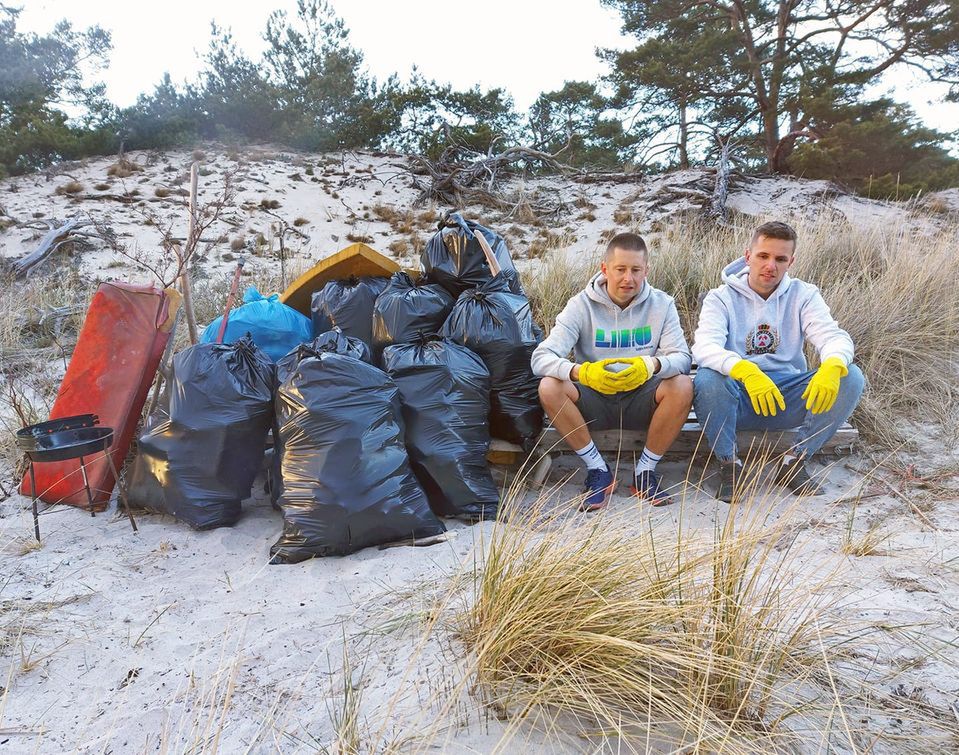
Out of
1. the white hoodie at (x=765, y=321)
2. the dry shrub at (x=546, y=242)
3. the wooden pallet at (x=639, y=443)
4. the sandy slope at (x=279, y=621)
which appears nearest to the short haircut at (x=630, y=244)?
the white hoodie at (x=765, y=321)

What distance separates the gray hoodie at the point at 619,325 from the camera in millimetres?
2889

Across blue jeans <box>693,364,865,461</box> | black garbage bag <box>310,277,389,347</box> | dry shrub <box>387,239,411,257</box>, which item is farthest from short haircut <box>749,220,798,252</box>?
dry shrub <box>387,239,411,257</box>

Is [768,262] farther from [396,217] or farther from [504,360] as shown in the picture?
[396,217]

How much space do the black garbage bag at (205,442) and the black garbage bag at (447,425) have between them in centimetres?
61

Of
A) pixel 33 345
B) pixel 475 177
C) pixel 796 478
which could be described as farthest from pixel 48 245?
pixel 796 478

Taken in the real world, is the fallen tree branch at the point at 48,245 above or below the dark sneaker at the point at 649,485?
above

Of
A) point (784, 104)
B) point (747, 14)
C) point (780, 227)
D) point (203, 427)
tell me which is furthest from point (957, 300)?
point (747, 14)

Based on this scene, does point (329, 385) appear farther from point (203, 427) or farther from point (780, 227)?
point (780, 227)

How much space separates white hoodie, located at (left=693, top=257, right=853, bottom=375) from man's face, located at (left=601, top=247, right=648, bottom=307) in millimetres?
367

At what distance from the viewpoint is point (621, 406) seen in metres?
2.84

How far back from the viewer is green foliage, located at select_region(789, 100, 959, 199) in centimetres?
1023

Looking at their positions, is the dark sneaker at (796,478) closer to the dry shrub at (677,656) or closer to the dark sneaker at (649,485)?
the dark sneaker at (649,485)

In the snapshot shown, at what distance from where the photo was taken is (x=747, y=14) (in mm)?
12648

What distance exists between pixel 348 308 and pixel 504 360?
0.97 metres
